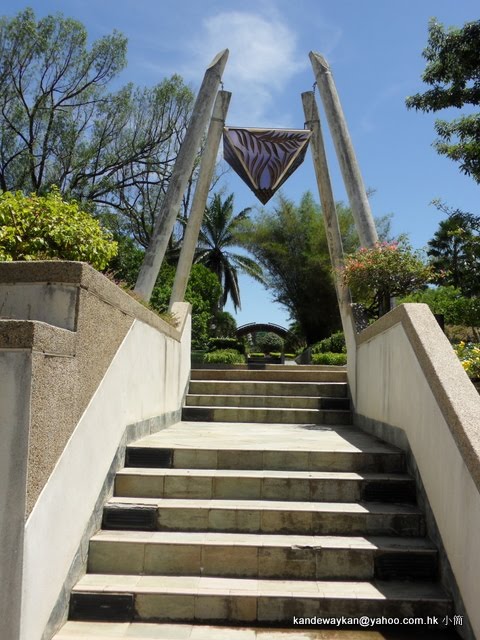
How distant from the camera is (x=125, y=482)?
442cm

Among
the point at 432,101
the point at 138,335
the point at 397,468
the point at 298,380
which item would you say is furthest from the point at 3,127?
the point at 397,468

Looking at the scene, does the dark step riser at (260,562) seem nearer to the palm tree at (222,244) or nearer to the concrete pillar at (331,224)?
the concrete pillar at (331,224)

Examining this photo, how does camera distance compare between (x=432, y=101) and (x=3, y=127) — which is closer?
(x=432, y=101)

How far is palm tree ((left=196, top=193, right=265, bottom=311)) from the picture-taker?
3662 cm

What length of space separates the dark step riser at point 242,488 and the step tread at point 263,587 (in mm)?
765

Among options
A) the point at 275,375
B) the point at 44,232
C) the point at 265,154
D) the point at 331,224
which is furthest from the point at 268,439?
the point at 265,154

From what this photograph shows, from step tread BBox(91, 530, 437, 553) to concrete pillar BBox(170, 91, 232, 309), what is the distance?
618 centimetres

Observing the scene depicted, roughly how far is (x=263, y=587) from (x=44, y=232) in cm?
286

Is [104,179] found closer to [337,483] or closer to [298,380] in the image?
[298,380]

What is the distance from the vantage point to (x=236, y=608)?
134 inches

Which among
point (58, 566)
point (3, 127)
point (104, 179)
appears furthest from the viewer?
point (104, 179)

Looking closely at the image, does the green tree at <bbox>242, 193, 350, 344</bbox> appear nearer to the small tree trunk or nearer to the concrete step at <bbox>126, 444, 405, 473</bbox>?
the small tree trunk

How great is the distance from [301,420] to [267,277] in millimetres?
24350

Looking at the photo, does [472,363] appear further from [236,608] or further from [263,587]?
[236,608]
